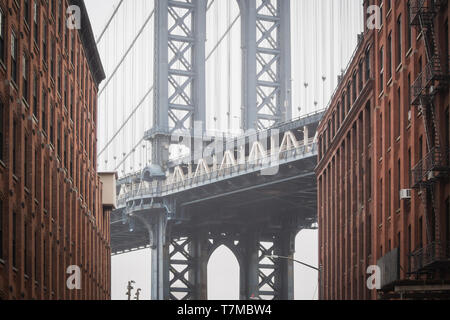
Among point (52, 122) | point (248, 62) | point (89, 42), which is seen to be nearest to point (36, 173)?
point (52, 122)

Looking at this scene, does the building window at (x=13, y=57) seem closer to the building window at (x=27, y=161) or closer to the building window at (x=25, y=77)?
the building window at (x=25, y=77)

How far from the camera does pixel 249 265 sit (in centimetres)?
15762

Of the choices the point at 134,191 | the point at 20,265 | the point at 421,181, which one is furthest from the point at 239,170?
the point at 20,265

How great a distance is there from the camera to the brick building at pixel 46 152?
40.1 m

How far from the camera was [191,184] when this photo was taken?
424 ft

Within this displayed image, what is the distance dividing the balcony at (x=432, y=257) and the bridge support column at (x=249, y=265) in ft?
348

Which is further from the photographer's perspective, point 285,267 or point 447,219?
point 285,267

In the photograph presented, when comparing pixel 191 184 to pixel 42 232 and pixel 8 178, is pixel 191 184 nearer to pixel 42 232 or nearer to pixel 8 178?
pixel 42 232

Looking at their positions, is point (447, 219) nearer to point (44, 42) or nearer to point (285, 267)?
point (44, 42)

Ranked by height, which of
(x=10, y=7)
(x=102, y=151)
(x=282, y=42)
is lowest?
(x=10, y=7)

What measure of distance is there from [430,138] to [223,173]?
245 ft

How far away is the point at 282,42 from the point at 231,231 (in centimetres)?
2527
